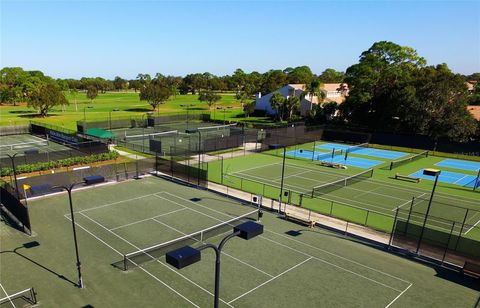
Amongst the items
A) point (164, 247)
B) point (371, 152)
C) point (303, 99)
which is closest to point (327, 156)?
point (371, 152)

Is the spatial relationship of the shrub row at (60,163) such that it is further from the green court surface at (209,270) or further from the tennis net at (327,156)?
the tennis net at (327,156)

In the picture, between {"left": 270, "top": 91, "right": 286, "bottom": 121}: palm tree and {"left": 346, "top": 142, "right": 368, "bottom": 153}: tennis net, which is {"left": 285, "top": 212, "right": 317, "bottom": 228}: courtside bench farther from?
{"left": 270, "top": 91, "right": 286, "bottom": 121}: palm tree

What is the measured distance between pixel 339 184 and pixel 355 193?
2667 millimetres

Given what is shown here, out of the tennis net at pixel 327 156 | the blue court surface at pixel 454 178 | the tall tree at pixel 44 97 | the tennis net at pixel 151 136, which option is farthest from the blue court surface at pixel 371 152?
the tall tree at pixel 44 97

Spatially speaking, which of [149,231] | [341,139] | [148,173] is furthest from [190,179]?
[341,139]

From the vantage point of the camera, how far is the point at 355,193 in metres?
35.7

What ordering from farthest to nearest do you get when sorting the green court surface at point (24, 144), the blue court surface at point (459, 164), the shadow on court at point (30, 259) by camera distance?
the green court surface at point (24, 144) < the blue court surface at point (459, 164) < the shadow on court at point (30, 259)

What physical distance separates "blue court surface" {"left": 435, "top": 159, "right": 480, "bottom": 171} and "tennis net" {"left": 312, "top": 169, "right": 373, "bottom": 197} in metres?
17.5

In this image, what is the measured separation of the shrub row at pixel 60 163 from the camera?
36719 mm

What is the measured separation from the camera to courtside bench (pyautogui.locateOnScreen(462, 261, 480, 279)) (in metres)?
19.5

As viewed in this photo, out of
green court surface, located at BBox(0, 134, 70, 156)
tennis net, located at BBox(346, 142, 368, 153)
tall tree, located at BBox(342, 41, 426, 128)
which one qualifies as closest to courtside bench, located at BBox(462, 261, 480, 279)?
tennis net, located at BBox(346, 142, 368, 153)

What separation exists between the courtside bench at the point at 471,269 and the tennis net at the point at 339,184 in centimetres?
1390

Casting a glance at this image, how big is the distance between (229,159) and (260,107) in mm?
54921

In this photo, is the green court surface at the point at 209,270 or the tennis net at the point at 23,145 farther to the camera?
the tennis net at the point at 23,145
